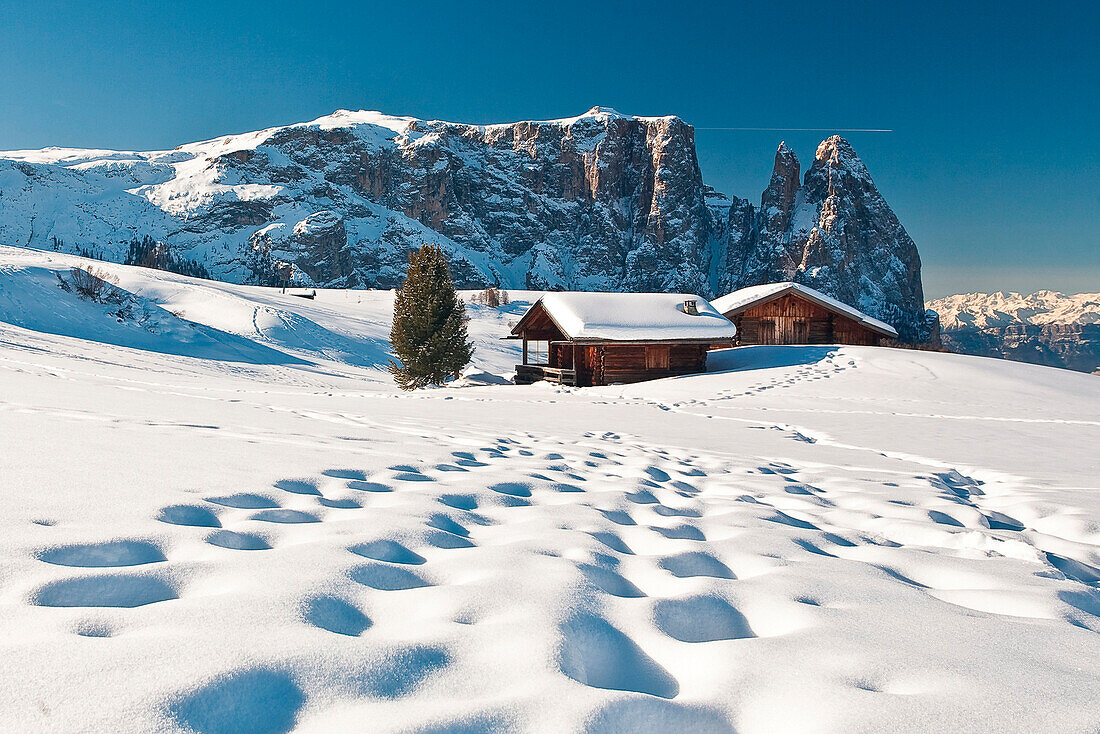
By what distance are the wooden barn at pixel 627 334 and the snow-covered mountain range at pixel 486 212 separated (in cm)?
12947

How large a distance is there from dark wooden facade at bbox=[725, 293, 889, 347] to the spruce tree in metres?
13.3

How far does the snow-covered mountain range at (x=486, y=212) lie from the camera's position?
152763mm

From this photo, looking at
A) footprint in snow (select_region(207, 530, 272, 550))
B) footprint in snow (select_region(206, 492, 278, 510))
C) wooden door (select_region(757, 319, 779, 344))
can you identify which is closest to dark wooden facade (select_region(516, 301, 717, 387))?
wooden door (select_region(757, 319, 779, 344))

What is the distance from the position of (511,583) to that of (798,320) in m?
28.1

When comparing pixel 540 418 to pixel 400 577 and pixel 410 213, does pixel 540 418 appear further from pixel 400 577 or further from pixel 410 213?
pixel 410 213

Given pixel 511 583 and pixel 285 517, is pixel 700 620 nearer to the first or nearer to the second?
pixel 511 583

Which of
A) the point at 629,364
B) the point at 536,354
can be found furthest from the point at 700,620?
the point at 536,354

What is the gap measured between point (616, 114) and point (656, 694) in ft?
697

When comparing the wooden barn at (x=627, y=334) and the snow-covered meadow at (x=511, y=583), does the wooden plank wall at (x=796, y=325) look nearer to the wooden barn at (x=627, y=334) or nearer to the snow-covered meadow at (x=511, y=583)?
the wooden barn at (x=627, y=334)

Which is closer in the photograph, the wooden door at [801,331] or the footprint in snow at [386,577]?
the footprint in snow at [386,577]

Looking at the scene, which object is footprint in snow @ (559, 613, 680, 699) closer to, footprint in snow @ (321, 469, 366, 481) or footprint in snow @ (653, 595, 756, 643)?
footprint in snow @ (653, 595, 756, 643)

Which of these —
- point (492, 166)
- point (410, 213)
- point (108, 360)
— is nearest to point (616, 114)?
point (492, 166)

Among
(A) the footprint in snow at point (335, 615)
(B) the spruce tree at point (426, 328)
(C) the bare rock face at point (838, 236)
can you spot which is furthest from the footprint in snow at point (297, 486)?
(C) the bare rock face at point (838, 236)

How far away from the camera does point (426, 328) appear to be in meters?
21.7
